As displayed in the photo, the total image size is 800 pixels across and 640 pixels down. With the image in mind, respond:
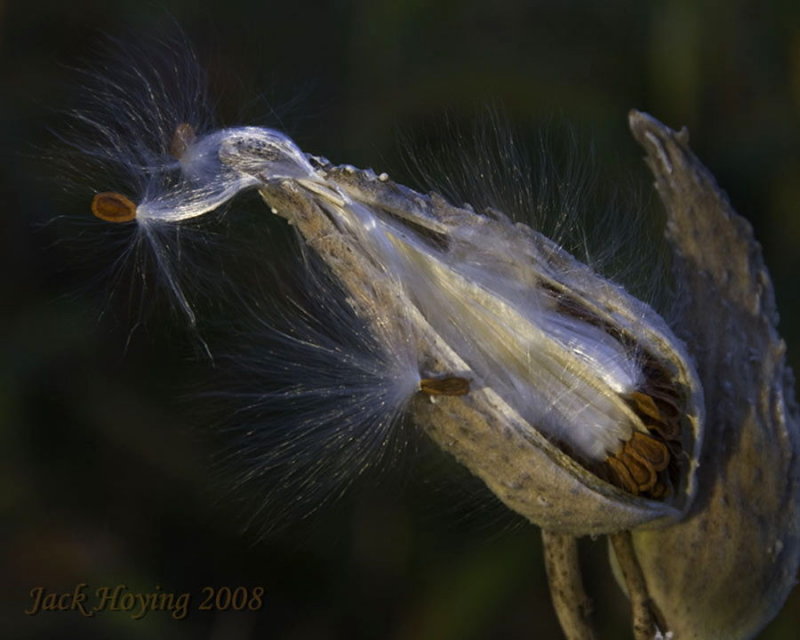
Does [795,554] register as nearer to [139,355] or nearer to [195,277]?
[195,277]

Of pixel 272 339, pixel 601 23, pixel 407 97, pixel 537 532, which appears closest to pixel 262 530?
pixel 272 339

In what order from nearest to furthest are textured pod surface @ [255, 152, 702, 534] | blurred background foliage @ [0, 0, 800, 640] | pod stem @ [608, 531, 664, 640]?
1. textured pod surface @ [255, 152, 702, 534]
2. pod stem @ [608, 531, 664, 640]
3. blurred background foliage @ [0, 0, 800, 640]

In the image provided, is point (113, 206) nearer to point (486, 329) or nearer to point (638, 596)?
point (486, 329)

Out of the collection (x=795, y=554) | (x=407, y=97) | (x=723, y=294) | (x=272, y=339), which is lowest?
(x=795, y=554)

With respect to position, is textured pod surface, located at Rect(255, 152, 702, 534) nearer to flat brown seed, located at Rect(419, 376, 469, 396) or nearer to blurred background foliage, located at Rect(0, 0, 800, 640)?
flat brown seed, located at Rect(419, 376, 469, 396)

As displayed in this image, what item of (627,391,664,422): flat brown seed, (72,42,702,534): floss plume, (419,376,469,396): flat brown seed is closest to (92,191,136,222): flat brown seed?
(72,42,702,534): floss plume

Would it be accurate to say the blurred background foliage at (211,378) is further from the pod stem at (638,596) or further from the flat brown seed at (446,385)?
the flat brown seed at (446,385)

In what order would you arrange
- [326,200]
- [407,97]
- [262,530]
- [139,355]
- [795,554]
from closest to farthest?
1. [326,200]
2. [795,554]
3. [262,530]
4. [139,355]
5. [407,97]

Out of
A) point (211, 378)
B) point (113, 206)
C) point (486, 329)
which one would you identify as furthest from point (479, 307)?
point (211, 378)
